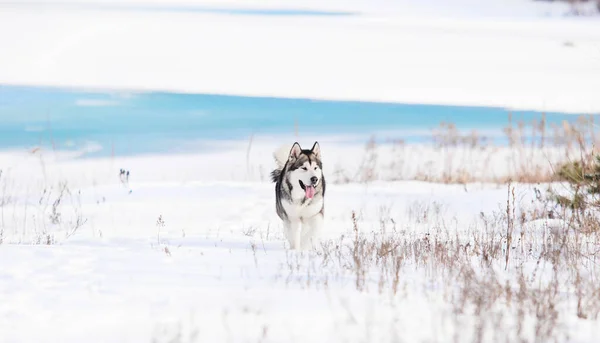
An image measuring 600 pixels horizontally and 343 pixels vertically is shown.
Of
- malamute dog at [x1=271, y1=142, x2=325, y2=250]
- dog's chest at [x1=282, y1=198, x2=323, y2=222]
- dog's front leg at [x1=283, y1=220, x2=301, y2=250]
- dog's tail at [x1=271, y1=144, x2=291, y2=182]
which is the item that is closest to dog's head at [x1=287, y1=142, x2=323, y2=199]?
malamute dog at [x1=271, y1=142, x2=325, y2=250]

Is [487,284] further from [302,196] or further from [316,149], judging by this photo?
[316,149]

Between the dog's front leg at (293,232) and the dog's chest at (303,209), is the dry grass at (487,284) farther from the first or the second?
the dog's chest at (303,209)

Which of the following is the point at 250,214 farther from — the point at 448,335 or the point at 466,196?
the point at 448,335

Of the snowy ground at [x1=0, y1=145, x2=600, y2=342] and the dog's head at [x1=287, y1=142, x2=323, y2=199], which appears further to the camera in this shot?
the dog's head at [x1=287, y1=142, x2=323, y2=199]

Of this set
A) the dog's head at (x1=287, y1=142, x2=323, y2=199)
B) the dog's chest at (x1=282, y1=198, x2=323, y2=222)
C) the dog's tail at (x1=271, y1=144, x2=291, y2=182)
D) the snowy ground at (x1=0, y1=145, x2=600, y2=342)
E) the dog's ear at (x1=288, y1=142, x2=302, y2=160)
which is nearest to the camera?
the snowy ground at (x1=0, y1=145, x2=600, y2=342)

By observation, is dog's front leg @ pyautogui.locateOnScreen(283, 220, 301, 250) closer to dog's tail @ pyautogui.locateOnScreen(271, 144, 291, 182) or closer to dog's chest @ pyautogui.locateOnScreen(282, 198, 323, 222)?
dog's chest @ pyautogui.locateOnScreen(282, 198, 323, 222)

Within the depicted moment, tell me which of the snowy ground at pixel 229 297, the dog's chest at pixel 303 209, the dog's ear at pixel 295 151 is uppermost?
the dog's ear at pixel 295 151

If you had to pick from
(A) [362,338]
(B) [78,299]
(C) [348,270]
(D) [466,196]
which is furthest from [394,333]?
(D) [466,196]

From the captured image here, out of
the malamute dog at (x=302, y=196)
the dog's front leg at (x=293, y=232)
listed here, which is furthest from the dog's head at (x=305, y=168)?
the dog's front leg at (x=293, y=232)

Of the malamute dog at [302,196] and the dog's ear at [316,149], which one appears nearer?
the malamute dog at [302,196]

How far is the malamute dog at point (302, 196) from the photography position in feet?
25.8

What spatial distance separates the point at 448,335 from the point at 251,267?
2292mm

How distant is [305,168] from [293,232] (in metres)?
0.71

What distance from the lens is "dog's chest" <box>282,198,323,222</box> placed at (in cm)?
792
